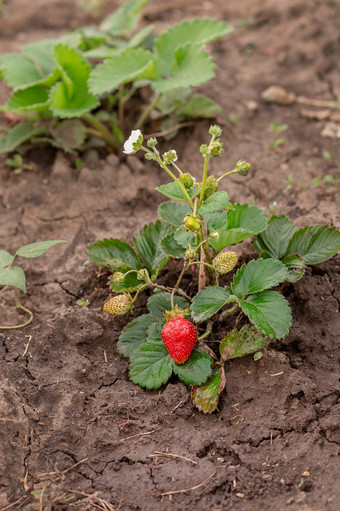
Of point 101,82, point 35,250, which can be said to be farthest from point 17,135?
point 35,250

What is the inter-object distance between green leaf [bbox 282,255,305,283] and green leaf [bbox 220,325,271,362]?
0.24 metres

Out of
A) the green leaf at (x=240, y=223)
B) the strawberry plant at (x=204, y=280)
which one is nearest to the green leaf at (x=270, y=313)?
the strawberry plant at (x=204, y=280)

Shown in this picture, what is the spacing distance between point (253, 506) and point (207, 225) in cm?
98

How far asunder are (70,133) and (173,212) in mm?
1123

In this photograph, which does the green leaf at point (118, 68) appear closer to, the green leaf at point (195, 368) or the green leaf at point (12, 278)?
the green leaf at point (12, 278)

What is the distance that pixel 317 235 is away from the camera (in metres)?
2.14

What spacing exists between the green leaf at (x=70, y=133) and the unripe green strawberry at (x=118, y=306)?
1.20 m

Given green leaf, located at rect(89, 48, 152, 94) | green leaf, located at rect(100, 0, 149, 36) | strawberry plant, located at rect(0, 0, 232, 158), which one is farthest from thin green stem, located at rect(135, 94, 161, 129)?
green leaf, located at rect(100, 0, 149, 36)

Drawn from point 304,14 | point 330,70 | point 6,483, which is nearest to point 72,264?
point 6,483

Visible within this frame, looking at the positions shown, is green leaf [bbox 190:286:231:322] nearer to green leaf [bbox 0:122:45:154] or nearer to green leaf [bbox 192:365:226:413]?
green leaf [bbox 192:365:226:413]

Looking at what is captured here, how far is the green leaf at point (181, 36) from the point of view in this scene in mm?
2922

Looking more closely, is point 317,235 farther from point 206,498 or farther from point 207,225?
point 206,498

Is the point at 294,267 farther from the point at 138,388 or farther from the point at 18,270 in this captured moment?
the point at 18,270

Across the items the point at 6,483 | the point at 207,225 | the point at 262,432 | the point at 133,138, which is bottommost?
the point at 262,432
